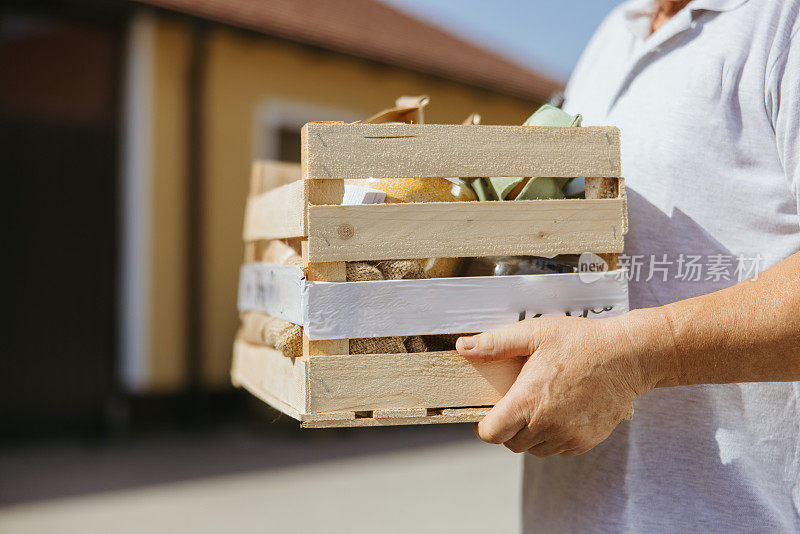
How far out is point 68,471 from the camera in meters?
5.64

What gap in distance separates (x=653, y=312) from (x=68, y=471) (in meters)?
5.41

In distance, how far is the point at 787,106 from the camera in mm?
1326

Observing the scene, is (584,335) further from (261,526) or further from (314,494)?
(314,494)

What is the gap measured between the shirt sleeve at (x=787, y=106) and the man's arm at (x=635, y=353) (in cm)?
19

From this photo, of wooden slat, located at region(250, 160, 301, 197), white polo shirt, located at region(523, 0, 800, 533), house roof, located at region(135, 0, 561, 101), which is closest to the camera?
white polo shirt, located at region(523, 0, 800, 533)

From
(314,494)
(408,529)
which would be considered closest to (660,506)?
(408,529)

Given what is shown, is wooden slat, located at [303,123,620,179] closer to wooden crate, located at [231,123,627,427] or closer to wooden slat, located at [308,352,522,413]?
wooden crate, located at [231,123,627,427]

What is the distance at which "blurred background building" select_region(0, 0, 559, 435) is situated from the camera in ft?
20.7

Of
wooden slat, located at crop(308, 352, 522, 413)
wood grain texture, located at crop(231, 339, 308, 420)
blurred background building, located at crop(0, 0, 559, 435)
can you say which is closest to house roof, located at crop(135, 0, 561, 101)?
blurred background building, located at crop(0, 0, 559, 435)

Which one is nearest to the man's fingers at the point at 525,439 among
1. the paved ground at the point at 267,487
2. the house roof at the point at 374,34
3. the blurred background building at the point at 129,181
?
the paved ground at the point at 267,487

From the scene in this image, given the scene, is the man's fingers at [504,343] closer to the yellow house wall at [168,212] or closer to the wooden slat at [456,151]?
the wooden slat at [456,151]

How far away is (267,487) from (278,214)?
4212 millimetres

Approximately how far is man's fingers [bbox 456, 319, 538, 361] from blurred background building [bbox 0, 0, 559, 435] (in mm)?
5870

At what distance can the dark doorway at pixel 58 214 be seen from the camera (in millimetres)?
6238
